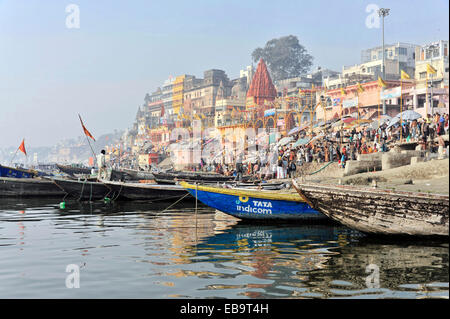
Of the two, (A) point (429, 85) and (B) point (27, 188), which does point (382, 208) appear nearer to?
(B) point (27, 188)

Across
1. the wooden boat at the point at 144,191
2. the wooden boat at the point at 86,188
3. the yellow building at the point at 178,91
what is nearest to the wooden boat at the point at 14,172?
the wooden boat at the point at 86,188

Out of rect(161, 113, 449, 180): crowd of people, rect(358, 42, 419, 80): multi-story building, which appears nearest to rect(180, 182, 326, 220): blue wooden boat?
rect(161, 113, 449, 180): crowd of people

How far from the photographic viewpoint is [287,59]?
118 metres

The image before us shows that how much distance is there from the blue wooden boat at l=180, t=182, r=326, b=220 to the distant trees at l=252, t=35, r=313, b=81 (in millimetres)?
105679

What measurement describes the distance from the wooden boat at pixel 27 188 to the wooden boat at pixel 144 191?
538 centimetres

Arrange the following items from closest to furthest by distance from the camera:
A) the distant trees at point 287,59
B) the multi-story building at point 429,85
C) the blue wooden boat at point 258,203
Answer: the blue wooden boat at point 258,203, the multi-story building at point 429,85, the distant trees at point 287,59

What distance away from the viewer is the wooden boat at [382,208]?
8.95 metres

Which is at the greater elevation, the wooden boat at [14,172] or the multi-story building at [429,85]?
the multi-story building at [429,85]

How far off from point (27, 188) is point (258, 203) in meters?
19.4

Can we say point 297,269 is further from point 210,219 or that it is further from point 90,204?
point 90,204

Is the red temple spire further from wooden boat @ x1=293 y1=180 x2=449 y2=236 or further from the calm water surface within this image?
wooden boat @ x1=293 y1=180 x2=449 y2=236

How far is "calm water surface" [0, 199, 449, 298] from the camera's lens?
699 cm
